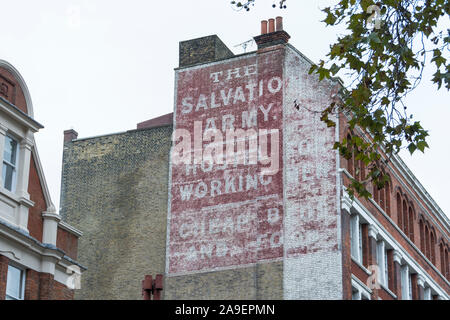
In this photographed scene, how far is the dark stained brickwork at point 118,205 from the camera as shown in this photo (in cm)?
4706

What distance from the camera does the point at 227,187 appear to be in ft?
151

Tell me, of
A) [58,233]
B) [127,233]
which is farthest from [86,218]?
[58,233]

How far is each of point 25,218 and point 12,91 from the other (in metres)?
3.59

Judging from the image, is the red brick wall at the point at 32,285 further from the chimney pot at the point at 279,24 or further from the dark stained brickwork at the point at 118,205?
the chimney pot at the point at 279,24

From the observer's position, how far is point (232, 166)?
46.3 m

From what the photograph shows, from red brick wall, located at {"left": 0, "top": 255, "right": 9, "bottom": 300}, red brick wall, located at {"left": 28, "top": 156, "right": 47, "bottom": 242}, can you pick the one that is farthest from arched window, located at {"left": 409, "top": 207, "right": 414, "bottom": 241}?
red brick wall, located at {"left": 0, "top": 255, "right": 9, "bottom": 300}

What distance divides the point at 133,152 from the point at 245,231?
761 cm

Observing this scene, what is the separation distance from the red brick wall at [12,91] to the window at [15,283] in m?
4.58

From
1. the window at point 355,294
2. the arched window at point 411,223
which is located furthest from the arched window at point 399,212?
the window at point 355,294

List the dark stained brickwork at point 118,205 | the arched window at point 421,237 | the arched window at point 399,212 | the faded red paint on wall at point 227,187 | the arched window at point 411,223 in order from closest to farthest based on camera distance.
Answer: the faded red paint on wall at point 227,187 → the dark stained brickwork at point 118,205 → the arched window at point 399,212 → the arched window at point 411,223 → the arched window at point 421,237

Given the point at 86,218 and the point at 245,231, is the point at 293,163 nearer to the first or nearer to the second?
the point at 245,231

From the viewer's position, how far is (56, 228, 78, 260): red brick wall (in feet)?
102

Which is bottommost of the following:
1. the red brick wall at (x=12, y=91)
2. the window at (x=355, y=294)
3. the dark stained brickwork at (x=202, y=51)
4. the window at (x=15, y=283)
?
the window at (x=15, y=283)

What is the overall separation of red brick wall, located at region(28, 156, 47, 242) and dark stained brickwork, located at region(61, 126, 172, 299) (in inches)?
638
